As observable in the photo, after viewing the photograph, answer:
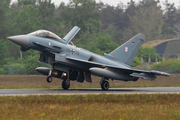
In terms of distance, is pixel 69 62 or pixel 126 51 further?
pixel 126 51

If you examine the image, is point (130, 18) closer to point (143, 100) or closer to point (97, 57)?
point (97, 57)

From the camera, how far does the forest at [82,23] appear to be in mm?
48900

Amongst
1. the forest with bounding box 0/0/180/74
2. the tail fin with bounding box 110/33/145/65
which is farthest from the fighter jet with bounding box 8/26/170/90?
the forest with bounding box 0/0/180/74

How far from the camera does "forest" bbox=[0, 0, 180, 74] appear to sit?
48900 millimetres

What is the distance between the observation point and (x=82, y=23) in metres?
67.4

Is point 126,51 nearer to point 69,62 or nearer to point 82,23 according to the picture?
point 69,62

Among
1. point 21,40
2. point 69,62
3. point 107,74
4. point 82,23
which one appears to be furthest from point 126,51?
point 82,23

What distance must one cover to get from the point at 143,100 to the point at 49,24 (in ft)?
171

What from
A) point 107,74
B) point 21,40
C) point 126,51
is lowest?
point 107,74

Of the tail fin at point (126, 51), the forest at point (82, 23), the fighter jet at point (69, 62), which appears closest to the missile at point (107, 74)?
the fighter jet at point (69, 62)

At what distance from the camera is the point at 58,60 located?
17.7 meters

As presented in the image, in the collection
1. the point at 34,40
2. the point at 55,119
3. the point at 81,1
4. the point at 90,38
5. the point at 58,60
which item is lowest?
the point at 55,119

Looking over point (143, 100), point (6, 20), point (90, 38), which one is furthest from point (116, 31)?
point (143, 100)

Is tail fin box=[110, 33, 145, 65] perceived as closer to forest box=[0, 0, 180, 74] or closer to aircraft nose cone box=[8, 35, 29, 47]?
aircraft nose cone box=[8, 35, 29, 47]
